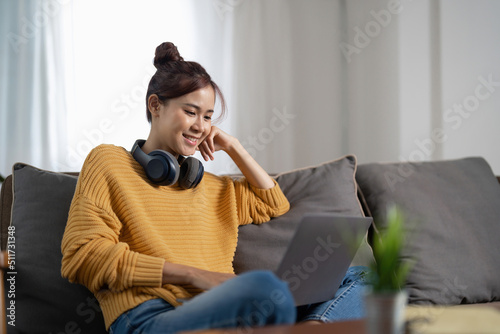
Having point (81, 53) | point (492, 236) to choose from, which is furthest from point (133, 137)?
point (492, 236)

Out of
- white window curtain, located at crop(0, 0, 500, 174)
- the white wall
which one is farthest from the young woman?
the white wall

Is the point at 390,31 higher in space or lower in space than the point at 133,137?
higher

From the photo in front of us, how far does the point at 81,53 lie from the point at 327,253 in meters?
1.86

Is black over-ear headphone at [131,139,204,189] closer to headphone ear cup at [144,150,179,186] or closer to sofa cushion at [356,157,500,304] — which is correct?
headphone ear cup at [144,150,179,186]

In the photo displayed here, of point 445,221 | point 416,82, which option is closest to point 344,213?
point 445,221

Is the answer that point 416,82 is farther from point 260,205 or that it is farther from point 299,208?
point 260,205

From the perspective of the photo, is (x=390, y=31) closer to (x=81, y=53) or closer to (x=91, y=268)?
(x=81, y=53)

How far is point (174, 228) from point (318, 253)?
55 centimetres

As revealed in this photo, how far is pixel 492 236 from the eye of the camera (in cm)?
196

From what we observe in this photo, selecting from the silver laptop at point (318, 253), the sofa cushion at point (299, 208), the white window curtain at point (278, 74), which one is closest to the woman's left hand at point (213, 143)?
the sofa cushion at point (299, 208)

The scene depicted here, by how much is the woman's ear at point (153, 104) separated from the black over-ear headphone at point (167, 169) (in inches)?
4.7

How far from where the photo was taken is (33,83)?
2525 mm

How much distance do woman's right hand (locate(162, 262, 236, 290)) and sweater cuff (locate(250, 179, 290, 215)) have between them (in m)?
0.47

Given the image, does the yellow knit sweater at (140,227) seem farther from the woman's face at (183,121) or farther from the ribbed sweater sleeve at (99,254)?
the woman's face at (183,121)
